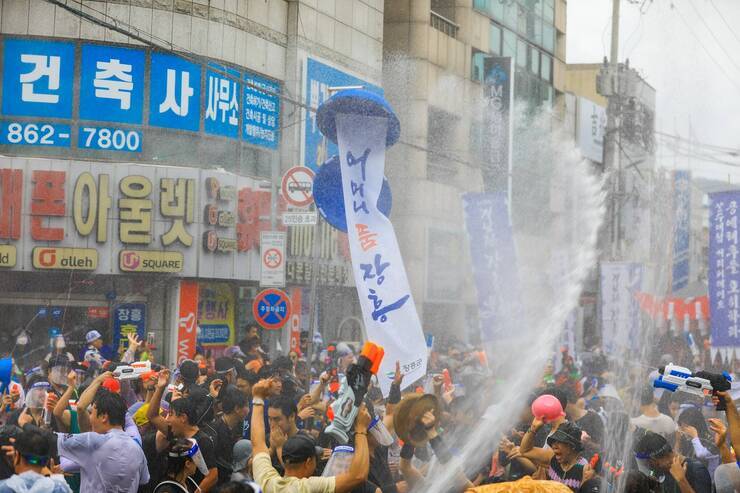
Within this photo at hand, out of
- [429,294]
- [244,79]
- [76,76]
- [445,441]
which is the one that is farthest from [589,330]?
[445,441]

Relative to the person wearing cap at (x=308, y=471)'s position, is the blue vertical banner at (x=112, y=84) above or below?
above

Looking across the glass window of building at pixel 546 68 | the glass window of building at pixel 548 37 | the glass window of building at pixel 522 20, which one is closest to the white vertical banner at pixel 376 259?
the glass window of building at pixel 522 20

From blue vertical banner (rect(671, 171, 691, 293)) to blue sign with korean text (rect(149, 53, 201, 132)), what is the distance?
34.6 feet

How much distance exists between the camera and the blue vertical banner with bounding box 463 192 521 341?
47.9 ft

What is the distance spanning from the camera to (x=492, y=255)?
15.1 metres

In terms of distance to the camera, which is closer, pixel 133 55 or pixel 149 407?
pixel 149 407

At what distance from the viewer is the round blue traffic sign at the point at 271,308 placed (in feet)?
45.6

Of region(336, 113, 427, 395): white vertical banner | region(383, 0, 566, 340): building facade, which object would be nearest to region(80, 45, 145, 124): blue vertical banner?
region(383, 0, 566, 340): building facade

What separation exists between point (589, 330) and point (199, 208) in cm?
2218

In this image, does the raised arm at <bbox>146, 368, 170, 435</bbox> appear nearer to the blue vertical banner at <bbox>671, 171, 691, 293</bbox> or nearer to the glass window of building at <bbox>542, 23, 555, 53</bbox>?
the blue vertical banner at <bbox>671, 171, 691, 293</bbox>

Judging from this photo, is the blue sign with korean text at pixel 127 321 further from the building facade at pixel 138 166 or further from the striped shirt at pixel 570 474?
the striped shirt at pixel 570 474

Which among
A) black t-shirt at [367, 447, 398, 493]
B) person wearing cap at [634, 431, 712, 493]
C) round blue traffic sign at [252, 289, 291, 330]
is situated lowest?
black t-shirt at [367, 447, 398, 493]

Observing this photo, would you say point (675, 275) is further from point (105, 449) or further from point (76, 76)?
point (105, 449)

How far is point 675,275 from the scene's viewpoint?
2481 centimetres
